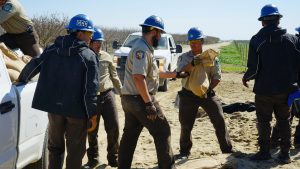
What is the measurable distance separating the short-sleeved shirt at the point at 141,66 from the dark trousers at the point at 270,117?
182 cm

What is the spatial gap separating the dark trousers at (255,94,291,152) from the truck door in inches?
135

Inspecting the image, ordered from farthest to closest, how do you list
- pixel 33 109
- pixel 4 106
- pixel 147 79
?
pixel 147 79, pixel 33 109, pixel 4 106

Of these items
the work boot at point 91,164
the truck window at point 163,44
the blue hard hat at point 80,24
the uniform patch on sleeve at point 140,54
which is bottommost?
the work boot at point 91,164

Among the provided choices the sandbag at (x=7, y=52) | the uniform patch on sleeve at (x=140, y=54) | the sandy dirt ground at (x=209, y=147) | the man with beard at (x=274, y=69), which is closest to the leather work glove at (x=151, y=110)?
the uniform patch on sleeve at (x=140, y=54)

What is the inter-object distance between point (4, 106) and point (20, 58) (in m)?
1.46

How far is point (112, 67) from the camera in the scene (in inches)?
236

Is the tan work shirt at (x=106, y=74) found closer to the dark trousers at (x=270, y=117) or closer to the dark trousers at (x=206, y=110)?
the dark trousers at (x=206, y=110)

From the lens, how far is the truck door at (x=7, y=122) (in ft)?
11.6

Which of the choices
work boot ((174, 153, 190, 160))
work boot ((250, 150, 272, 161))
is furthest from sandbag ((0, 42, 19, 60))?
work boot ((250, 150, 272, 161))

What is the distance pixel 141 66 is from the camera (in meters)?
4.49

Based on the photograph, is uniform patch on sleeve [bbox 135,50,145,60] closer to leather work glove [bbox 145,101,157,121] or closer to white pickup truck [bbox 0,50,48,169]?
leather work glove [bbox 145,101,157,121]

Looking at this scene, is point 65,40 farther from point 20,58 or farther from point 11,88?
point 20,58

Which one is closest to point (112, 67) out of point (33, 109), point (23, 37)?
point (23, 37)

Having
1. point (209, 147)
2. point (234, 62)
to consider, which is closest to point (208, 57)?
point (209, 147)
